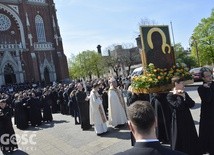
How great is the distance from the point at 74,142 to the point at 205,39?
1842 inches

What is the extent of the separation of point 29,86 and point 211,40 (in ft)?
104

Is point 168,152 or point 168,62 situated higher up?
point 168,62

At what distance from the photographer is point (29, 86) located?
37594mm

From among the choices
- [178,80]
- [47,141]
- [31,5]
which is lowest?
[47,141]

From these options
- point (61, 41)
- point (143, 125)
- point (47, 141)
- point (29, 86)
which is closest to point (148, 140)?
point (143, 125)

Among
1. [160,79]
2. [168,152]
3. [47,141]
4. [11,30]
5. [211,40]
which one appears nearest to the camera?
[168,152]

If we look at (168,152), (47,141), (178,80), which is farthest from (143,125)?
(47,141)

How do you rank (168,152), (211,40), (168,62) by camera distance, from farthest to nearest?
(211,40), (168,62), (168,152)

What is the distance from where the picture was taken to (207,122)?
22.3 ft

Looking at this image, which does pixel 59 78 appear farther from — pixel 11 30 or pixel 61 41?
pixel 11 30

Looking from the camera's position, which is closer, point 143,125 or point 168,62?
point 143,125

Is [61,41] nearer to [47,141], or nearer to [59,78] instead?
[59,78]

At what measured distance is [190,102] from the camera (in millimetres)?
6391

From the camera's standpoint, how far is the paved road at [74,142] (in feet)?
30.7
